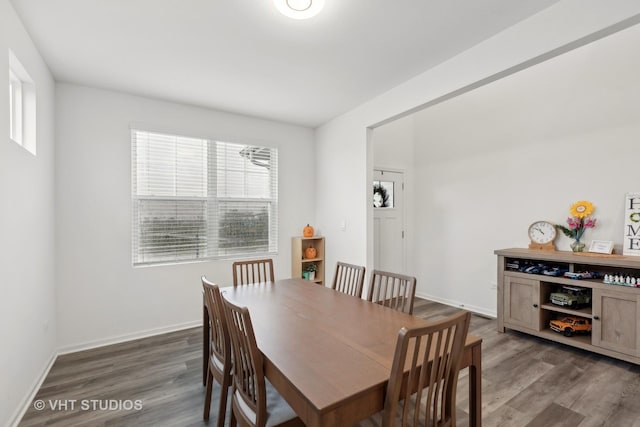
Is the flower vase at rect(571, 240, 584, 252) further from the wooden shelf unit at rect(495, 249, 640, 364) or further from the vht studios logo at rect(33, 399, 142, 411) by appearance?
the vht studios logo at rect(33, 399, 142, 411)

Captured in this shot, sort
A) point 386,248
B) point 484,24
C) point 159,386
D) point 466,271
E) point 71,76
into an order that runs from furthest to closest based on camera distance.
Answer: point 386,248, point 466,271, point 71,76, point 159,386, point 484,24

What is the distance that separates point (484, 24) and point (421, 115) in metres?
2.83

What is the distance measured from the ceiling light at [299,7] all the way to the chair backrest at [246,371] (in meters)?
1.77

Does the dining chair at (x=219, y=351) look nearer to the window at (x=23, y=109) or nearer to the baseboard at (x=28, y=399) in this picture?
the baseboard at (x=28, y=399)

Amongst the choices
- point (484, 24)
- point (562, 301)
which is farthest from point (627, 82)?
point (562, 301)

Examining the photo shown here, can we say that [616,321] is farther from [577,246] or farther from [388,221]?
[388,221]

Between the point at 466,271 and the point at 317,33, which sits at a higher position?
the point at 317,33

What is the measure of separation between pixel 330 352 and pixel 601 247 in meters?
3.10

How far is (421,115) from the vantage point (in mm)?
4883

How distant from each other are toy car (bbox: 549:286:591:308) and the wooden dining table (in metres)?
2.13

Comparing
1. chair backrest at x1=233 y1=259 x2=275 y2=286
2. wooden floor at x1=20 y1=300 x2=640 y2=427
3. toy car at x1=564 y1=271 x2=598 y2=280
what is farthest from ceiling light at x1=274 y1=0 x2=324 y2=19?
toy car at x1=564 y1=271 x2=598 y2=280

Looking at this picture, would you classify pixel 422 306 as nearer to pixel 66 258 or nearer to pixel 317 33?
pixel 317 33

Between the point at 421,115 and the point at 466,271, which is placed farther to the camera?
the point at 421,115

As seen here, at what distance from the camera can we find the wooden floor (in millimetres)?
1964
